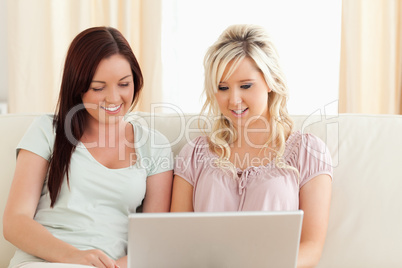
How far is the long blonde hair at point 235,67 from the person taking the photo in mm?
1639

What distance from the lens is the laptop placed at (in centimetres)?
109

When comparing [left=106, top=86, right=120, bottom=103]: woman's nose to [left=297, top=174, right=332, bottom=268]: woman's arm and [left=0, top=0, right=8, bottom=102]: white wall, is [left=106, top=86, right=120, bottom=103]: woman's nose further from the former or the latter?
[left=0, top=0, right=8, bottom=102]: white wall

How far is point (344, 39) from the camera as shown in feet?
8.71

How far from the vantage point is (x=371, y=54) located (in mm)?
2654

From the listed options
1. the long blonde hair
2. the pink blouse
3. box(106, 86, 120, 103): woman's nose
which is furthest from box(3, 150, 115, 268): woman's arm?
the long blonde hair

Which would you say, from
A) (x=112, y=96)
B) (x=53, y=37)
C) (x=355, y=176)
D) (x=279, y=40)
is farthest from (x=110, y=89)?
(x=279, y=40)

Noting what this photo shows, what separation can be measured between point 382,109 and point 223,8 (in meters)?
1.04

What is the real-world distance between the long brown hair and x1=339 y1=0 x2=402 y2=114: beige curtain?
1418 mm

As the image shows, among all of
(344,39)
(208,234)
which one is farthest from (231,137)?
(344,39)

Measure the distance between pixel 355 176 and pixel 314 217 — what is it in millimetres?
282

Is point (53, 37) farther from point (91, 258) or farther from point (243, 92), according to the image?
point (91, 258)

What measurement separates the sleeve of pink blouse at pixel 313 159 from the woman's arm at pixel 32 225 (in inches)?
26.9
